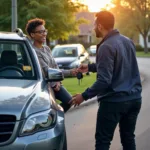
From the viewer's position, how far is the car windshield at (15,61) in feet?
17.6

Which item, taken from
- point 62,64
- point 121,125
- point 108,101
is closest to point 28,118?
point 108,101

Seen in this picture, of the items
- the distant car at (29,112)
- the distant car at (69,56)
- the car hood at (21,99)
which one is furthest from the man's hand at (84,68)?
the distant car at (69,56)

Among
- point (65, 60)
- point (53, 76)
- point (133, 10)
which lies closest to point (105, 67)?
point (53, 76)

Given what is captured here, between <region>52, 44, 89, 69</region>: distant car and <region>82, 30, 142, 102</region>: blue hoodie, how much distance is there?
16.2 metres

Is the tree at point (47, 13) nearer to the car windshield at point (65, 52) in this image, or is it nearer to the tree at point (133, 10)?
the car windshield at point (65, 52)

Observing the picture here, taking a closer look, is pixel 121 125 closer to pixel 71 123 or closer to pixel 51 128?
pixel 51 128

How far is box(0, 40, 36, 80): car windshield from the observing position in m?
5.38

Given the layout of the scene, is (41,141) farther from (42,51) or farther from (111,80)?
(42,51)

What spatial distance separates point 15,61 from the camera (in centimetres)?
571

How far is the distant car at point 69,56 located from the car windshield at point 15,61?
14.9 m

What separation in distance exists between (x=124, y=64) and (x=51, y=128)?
3.24 ft

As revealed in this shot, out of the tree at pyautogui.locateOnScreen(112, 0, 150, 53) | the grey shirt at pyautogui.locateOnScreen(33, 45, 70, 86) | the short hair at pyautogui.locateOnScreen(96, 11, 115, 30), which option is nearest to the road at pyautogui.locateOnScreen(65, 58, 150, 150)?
the grey shirt at pyautogui.locateOnScreen(33, 45, 70, 86)

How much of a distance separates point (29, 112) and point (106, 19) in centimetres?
122

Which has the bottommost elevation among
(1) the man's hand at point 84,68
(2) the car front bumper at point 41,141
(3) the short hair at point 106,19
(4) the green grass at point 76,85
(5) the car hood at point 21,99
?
(4) the green grass at point 76,85
